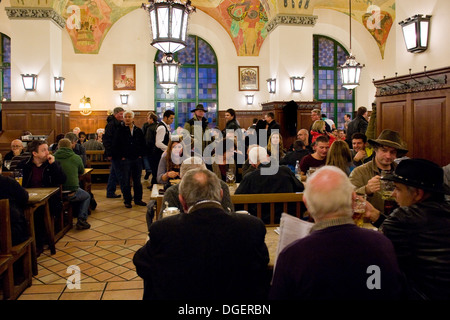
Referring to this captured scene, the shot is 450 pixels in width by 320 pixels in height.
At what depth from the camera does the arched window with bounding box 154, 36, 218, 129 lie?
17.0m

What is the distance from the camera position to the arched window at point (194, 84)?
17.0 metres

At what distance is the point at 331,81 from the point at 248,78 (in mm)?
3747

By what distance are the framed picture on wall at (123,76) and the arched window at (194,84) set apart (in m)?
1.54

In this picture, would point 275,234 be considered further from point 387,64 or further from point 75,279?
point 387,64

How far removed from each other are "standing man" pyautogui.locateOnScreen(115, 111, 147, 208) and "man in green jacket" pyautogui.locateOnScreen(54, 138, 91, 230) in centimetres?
122

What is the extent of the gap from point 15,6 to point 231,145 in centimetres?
797

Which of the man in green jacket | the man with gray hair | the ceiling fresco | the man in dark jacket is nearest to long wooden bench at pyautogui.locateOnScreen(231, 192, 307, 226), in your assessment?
the man with gray hair

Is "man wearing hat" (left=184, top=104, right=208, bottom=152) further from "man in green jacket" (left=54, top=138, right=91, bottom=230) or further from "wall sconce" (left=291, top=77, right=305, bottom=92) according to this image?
"wall sconce" (left=291, top=77, right=305, bottom=92)

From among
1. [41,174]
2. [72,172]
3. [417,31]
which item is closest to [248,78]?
[417,31]

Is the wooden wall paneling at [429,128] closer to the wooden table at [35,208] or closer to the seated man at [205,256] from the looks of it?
the seated man at [205,256]

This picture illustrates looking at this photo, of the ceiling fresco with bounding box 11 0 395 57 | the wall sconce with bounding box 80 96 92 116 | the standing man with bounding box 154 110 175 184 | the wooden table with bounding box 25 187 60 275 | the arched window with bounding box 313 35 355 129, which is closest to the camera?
the wooden table with bounding box 25 187 60 275
